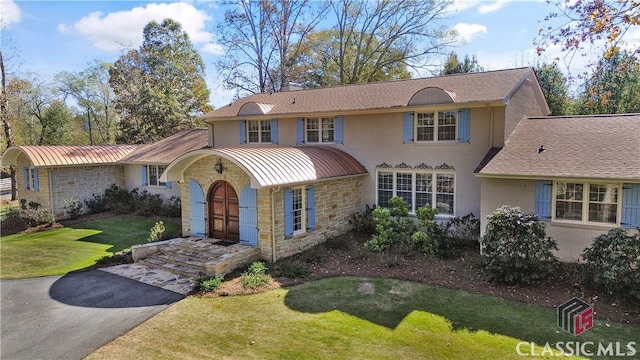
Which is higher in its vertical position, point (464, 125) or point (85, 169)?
point (464, 125)

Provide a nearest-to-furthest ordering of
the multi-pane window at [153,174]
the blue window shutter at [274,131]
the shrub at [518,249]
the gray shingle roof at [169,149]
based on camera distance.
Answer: the shrub at [518,249], the blue window shutter at [274,131], the gray shingle roof at [169,149], the multi-pane window at [153,174]

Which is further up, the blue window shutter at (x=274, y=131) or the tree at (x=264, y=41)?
the tree at (x=264, y=41)

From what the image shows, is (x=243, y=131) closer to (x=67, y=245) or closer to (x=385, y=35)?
(x=67, y=245)

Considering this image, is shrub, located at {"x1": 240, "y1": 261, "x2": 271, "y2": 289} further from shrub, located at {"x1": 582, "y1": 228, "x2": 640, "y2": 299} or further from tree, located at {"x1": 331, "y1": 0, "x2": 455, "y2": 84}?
tree, located at {"x1": 331, "y1": 0, "x2": 455, "y2": 84}

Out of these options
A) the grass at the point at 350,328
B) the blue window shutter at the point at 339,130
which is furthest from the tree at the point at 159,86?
the grass at the point at 350,328

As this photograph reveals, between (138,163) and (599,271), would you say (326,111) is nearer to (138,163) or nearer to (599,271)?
(599,271)

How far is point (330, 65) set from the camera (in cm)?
3416

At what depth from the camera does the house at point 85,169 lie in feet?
63.0

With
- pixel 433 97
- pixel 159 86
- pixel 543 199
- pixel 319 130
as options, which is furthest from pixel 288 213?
pixel 159 86

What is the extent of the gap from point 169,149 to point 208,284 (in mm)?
14170

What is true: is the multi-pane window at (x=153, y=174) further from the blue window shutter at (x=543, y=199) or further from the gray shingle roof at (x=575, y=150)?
the blue window shutter at (x=543, y=199)

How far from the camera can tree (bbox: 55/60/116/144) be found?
43688mm

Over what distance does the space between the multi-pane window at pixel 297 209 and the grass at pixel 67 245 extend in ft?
19.4

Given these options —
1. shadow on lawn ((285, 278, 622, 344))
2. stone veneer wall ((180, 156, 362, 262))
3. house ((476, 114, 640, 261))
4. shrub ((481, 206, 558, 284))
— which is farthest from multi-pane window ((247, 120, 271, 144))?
shrub ((481, 206, 558, 284))
